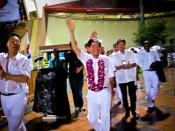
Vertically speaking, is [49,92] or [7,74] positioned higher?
[7,74]

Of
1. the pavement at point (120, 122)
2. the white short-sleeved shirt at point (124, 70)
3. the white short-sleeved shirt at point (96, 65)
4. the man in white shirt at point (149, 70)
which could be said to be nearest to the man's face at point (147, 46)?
the man in white shirt at point (149, 70)

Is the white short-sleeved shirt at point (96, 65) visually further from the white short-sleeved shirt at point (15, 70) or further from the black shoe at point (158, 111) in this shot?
the black shoe at point (158, 111)

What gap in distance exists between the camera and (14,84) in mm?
4078

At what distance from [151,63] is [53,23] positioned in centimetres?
993

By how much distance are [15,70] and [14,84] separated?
0.64 feet

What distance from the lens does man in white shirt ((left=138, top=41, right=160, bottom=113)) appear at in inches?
276

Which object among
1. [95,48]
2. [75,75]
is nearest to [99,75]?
[95,48]

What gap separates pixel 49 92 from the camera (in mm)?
6508

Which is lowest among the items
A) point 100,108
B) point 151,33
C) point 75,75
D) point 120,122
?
point 120,122

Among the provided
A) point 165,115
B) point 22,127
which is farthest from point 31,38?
point 22,127

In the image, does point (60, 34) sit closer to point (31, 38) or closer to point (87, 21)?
point (87, 21)

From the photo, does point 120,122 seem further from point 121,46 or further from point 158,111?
point 121,46

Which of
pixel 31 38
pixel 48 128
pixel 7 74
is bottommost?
pixel 48 128

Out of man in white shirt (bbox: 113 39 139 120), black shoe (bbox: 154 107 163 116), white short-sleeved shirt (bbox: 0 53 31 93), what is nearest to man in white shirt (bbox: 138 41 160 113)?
black shoe (bbox: 154 107 163 116)
